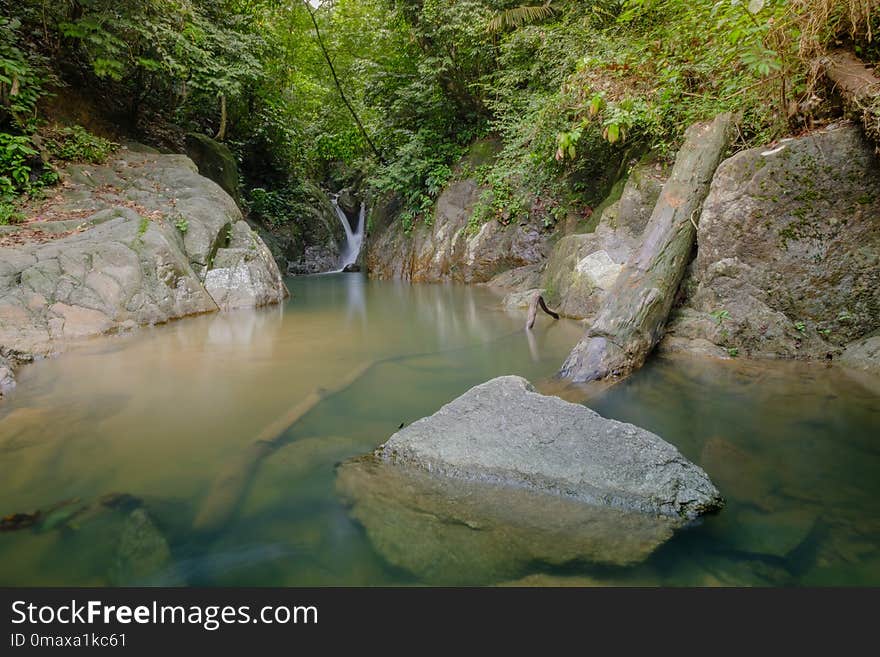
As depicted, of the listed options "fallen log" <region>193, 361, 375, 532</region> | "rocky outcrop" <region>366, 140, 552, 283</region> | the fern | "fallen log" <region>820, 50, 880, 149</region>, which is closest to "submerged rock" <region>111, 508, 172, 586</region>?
"fallen log" <region>193, 361, 375, 532</region>

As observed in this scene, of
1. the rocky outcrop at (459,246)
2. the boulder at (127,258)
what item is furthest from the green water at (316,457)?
the rocky outcrop at (459,246)

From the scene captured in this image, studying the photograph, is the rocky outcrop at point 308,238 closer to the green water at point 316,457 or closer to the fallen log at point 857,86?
the green water at point 316,457

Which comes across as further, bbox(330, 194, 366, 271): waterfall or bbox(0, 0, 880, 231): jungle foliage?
bbox(330, 194, 366, 271): waterfall

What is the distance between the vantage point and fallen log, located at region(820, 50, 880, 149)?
136 inches

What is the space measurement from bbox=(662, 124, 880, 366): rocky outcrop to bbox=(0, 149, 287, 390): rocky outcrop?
6532mm

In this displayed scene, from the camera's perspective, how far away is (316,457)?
8.58 ft

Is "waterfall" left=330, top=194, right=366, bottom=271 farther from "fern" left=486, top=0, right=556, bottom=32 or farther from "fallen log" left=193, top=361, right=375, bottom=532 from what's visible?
"fallen log" left=193, top=361, right=375, bottom=532

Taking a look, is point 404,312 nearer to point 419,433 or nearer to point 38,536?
point 419,433

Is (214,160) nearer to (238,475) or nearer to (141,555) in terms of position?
(238,475)

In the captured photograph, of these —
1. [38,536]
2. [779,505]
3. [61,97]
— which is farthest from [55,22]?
[779,505]

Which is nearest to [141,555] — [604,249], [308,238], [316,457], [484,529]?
[316,457]

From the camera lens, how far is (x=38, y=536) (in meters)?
1.90

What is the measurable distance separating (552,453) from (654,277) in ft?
9.64

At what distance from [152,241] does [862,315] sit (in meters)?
8.41
